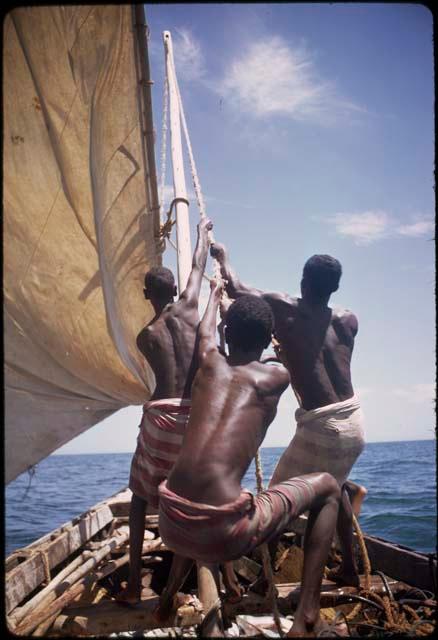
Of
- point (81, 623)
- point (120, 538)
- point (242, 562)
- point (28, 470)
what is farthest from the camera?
point (120, 538)

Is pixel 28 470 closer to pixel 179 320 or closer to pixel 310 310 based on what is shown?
pixel 179 320

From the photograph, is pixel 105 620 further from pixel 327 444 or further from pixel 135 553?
pixel 327 444

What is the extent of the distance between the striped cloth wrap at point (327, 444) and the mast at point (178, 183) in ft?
4.80

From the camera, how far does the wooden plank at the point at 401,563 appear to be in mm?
3457

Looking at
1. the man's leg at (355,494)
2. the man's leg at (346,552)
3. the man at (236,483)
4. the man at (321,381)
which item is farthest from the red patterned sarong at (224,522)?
the man's leg at (355,494)

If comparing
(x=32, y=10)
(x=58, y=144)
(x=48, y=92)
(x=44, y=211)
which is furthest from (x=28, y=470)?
(x=32, y=10)

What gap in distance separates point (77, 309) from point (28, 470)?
137 centimetres

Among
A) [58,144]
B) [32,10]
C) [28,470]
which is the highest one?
[32,10]

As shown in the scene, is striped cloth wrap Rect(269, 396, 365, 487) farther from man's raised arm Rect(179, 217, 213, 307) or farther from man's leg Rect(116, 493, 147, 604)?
man's raised arm Rect(179, 217, 213, 307)

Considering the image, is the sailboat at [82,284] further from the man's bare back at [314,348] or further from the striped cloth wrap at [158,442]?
the man's bare back at [314,348]

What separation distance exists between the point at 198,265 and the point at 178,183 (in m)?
1.50

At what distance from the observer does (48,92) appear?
119 inches

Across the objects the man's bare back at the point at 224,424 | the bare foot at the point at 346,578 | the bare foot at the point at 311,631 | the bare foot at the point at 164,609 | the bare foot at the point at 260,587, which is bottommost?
the bare foot at the point at 260,587

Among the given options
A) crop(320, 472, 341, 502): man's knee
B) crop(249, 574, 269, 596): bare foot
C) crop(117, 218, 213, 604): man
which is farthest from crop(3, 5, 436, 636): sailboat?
crop(320, 472, 341, 502): man's knee
